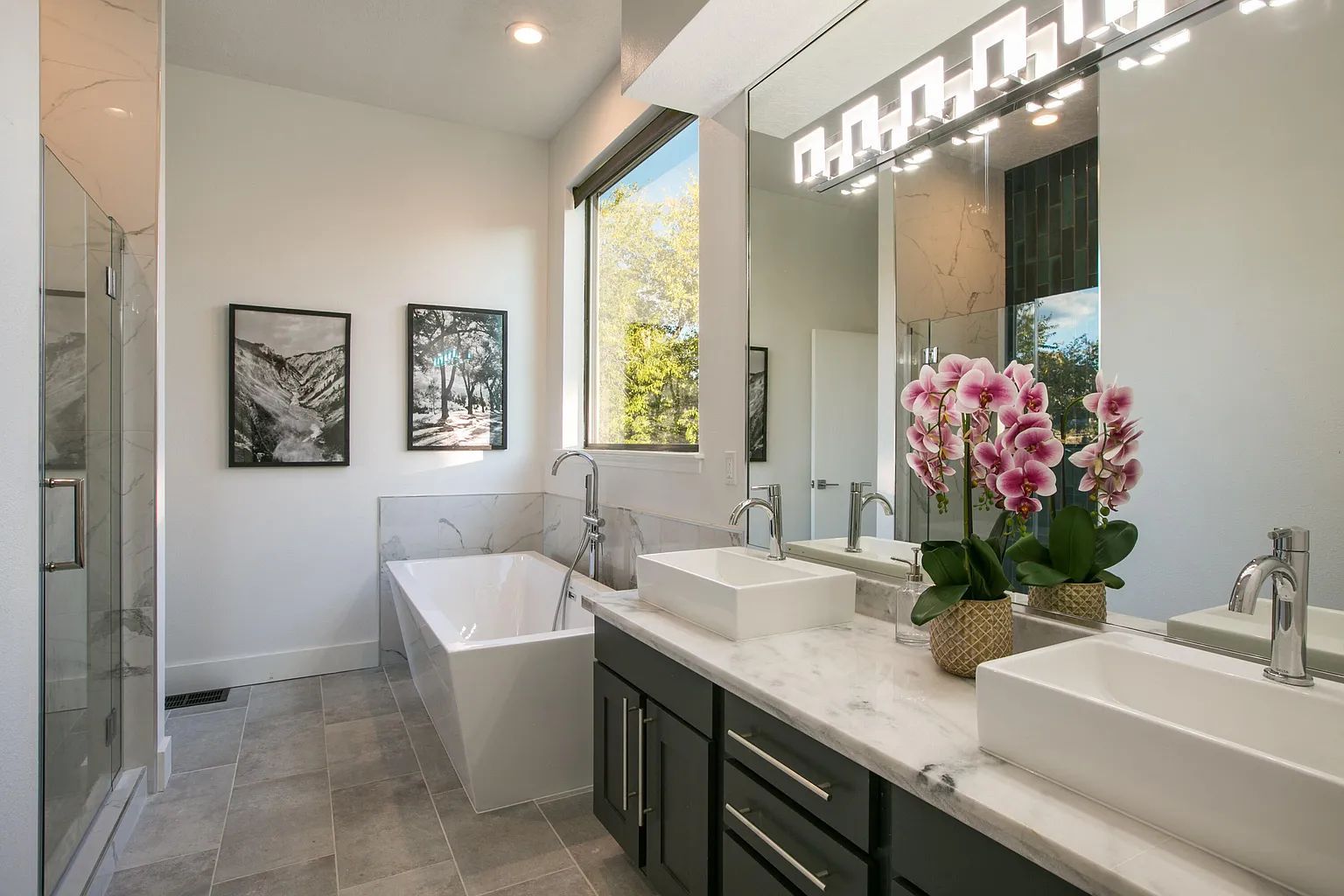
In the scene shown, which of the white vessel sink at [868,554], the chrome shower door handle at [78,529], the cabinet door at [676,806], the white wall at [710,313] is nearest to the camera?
the cabinet door at [676,806]

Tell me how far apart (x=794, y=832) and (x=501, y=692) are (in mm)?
1296

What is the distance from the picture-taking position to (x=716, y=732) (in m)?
1.52

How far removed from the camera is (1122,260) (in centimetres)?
132

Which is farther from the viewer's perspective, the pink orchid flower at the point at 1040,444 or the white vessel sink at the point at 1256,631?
the pink orchid flower at the point at 1040,444

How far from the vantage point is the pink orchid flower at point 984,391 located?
1.37 metres

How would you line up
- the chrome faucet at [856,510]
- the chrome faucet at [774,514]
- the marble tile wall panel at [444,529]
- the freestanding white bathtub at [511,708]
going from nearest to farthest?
1. the chrome faucet at [856,510]
2. the chrome faucet at [774,514]
3. the freestanding white bathtub at [511,708]
4. the marble tile wall panel at [444,529]

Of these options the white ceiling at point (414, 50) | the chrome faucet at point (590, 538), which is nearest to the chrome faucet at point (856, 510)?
the chrome faucet at point (590, 538)

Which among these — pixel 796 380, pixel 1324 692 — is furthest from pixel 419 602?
pixel 1324 692

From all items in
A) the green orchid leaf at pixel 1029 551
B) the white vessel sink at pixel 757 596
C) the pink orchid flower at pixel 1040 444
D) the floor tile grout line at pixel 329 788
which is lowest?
the floor tile grout line at pixel 329 788

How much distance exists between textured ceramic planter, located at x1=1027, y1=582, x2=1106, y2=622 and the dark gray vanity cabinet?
716 millimetres

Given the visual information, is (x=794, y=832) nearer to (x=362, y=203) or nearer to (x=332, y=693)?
(x=332, y=693)

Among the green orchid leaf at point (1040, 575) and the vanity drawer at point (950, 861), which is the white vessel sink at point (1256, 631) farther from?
the vanity drawer at point (950, 861)

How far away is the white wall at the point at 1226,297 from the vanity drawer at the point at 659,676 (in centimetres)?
83

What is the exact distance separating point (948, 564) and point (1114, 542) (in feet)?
0.97
